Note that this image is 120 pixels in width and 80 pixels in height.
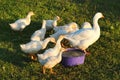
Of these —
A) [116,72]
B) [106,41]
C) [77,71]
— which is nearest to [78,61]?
[77,71]

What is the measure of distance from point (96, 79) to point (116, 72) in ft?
1.85

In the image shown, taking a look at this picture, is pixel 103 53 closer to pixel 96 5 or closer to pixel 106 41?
pixel 106 41

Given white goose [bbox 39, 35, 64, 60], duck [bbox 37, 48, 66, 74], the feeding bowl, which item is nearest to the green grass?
the feeding bowl

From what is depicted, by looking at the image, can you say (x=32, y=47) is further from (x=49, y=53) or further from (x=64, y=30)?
(x=64, y=30)

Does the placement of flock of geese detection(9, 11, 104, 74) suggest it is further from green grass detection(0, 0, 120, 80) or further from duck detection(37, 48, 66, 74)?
green grass detection(0, 0, 120, 80)

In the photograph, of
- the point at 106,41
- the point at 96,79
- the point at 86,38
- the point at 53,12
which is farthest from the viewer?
the point at 53,12

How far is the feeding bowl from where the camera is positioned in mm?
9422

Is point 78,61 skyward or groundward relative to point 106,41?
groundward

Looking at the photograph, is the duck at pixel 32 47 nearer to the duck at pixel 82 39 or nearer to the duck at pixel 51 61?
the duck at pixel 51 61

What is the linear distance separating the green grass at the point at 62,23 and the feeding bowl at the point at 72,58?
0.12 m

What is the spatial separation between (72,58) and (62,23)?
3.07 m

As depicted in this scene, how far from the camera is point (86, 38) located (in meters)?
10.0

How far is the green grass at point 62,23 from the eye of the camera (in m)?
9.23

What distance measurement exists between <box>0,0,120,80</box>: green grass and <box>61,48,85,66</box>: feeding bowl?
0.12 m
